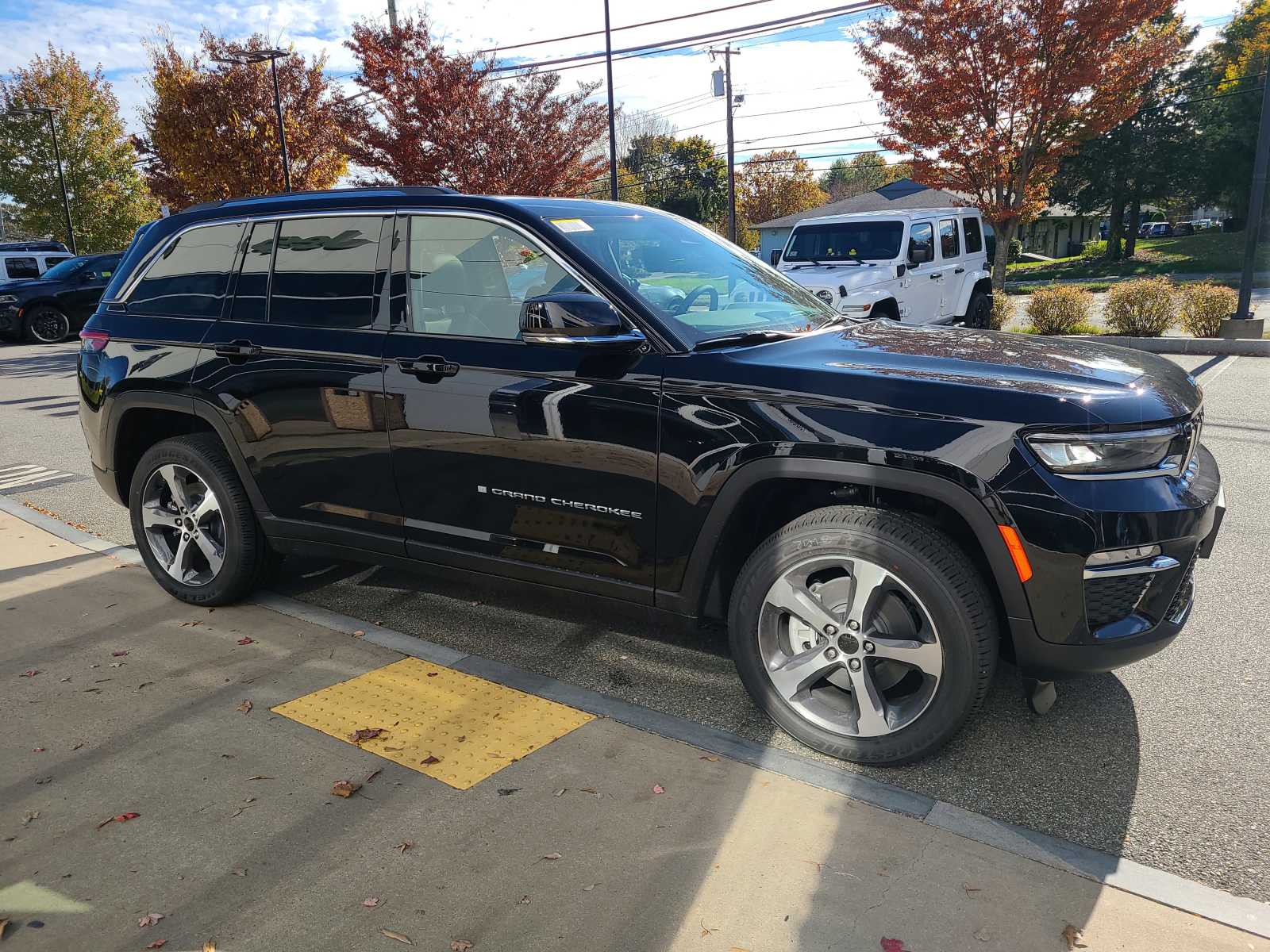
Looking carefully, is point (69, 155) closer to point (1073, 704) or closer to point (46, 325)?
point (46, 325)

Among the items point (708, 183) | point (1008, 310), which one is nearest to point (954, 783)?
point (1008, 310)

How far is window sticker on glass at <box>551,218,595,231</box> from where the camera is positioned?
3.60 metres

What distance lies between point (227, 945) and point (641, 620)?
168 cm

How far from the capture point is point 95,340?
15.3 ft

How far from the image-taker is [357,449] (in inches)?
153

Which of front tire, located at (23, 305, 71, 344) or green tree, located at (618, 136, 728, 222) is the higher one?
green tree, located at (618, 136, 728, 222)

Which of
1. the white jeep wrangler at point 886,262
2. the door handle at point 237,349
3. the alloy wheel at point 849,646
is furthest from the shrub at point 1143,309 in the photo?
the door handle at point 237,349

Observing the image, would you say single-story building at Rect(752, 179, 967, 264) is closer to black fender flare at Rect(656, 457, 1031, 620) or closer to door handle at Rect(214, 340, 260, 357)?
door handle at Rect(214, 340, 260, 357)

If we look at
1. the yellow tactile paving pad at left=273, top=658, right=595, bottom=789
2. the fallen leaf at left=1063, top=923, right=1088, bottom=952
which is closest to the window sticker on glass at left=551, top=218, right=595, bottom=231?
the yellow tactile paving pad at left=273, top=658, right=595, bottom=789

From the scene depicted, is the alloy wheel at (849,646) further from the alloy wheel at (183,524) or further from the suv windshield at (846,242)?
the suv windshield at (846,242)

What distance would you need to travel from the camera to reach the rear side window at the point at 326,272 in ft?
12.7

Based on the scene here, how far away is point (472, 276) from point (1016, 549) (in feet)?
7.29

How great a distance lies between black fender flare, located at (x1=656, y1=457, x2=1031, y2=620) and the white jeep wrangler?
27.1ft

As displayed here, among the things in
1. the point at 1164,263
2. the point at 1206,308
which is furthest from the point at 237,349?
the point at 1164,263
